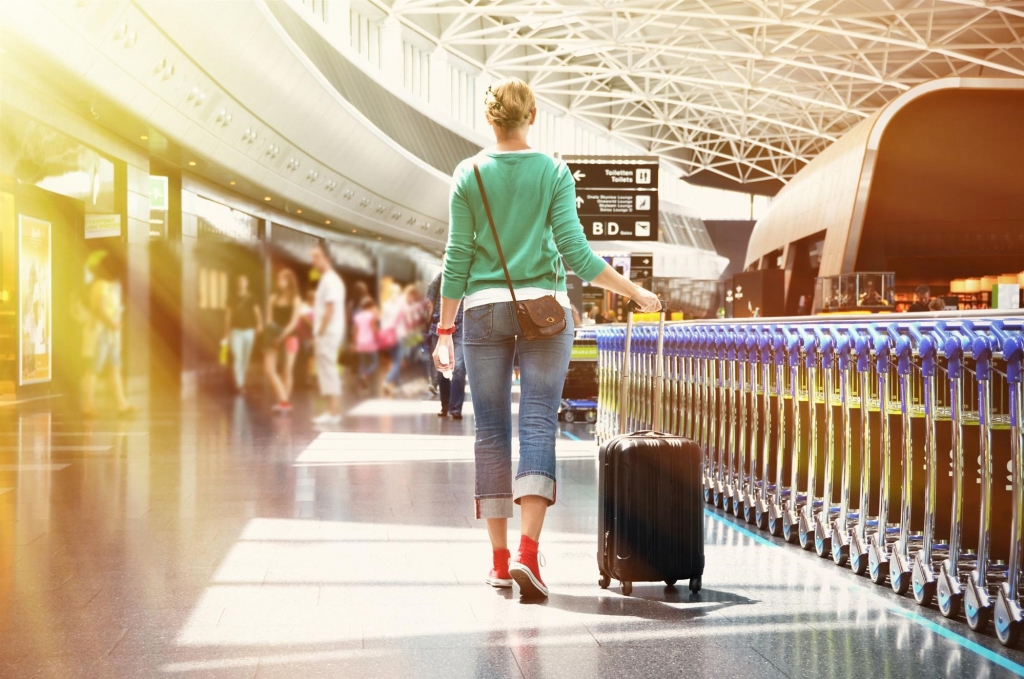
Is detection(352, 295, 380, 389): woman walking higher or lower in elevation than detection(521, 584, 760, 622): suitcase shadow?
higher

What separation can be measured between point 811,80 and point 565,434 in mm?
39934

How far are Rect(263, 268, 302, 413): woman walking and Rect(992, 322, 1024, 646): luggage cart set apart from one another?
2677mm

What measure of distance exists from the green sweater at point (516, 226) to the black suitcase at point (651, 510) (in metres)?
0.68

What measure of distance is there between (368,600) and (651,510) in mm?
1058

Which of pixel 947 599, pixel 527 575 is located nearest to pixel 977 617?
pixel 947 599

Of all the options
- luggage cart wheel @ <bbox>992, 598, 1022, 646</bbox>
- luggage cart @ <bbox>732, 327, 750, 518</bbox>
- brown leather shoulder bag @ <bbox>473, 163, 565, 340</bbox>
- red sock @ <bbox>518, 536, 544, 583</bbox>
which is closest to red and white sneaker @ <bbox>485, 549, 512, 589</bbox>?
red sock @ <bbox>518, 536, 544, 583</bbox>

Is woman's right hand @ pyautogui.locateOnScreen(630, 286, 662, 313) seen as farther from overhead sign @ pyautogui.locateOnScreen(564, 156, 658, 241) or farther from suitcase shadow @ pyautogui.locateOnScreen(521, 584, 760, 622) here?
overhead sign @ pyautogui.locateOnScreen(564, 156, 658, 241)

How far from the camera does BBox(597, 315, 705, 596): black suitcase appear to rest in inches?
151

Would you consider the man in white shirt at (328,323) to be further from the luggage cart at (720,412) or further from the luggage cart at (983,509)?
the luggage cart at (720,412)

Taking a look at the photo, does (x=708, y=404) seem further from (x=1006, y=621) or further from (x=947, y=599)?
(x=1006, y=621)

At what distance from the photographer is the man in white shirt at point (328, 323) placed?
4.29 feet

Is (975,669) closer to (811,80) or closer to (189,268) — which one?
(189,268)

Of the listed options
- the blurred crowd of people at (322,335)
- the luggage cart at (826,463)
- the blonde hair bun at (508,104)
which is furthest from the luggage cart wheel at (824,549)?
the blurred crowd of people at (322,335)

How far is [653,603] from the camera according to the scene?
377 centimetres
